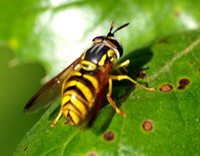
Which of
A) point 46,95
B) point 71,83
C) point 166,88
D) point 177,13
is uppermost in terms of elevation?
point 71,83

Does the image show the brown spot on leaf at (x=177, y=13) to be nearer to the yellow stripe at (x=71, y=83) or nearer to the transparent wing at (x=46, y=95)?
the transparent wing at (x=46, y=95)

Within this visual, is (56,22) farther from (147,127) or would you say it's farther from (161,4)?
(147,127)

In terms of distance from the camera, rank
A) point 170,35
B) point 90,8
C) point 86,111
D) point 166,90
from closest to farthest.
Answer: point 86,111
point 166,90
point 170,35
point 90,8

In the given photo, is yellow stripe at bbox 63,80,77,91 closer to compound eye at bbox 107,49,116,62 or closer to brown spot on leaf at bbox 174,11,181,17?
compound eye at bbox 107,49,116,62

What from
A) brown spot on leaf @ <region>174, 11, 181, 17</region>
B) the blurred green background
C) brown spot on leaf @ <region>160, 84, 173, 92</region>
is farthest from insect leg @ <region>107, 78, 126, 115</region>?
brown spot on leaf @ <region>174, 11, 181, 17</region>

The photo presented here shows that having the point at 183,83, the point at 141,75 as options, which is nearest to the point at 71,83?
the point at 141,75

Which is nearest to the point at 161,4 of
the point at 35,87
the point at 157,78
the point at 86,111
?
the point at 157,78

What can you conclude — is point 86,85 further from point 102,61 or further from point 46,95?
point 46,95
